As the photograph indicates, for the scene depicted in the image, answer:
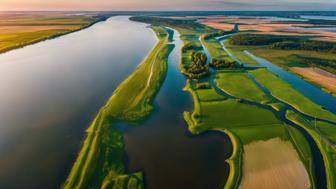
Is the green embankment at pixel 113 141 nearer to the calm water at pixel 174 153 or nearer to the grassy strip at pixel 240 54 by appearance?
the calm water at pixel 174 153

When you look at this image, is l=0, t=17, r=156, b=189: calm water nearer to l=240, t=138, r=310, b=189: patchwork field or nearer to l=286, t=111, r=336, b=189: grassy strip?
l=240, t=138, r=310, b=189: patchwork field

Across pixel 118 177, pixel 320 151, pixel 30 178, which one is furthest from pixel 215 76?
pixel 30 178

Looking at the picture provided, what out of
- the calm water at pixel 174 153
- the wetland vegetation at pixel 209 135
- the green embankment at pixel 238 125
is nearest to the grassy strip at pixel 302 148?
the green embankment at pixel 238 125


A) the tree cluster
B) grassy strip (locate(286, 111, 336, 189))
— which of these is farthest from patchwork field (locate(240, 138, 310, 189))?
the tree cluster

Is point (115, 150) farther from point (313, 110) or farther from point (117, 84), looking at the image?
point (313, 110)

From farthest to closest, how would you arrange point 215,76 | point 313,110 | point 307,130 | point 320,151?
point 215,76
point 313,110
point 307,130
point 320,151

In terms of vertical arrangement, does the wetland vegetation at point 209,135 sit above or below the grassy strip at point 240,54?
above
